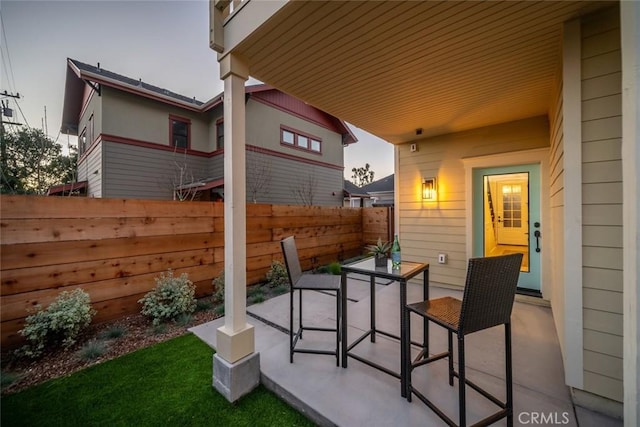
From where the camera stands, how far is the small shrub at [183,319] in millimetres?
3125

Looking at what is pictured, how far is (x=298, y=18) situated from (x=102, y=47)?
7989 millimetres

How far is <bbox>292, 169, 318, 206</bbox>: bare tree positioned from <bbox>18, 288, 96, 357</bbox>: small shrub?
741cm

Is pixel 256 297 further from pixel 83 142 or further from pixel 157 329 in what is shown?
pixel 83 142

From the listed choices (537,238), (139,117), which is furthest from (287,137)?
(537,238)

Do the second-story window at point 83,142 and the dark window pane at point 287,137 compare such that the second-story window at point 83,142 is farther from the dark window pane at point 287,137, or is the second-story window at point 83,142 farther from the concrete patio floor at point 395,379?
the concrete patio floor at point 395,379

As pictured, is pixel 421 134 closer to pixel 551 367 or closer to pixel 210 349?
pixel 551 367

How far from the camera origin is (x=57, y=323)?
2455mm

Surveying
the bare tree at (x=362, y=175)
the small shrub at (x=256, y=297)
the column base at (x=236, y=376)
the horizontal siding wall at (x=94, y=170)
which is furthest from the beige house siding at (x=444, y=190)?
the bare tree at (x=362, y=175)

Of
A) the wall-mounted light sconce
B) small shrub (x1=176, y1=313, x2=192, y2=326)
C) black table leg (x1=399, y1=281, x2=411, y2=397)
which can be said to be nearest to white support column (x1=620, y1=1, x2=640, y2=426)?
black table leg (x1=399, y1=281, x2=411, y2=397)

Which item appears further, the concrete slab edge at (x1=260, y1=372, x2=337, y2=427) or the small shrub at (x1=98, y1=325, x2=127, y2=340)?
the small shrub at (x1=98, y1=325, x2=127, y2=340)

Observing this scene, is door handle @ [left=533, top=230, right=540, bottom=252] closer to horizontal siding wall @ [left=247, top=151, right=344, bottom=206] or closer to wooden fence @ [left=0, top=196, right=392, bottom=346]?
wooden fence @ [left=0, top=196, right=392, bottom=346]

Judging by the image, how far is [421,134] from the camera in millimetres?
4477

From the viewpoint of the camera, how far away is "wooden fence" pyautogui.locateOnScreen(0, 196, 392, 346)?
2.45 meters

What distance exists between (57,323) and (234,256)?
→ 203cm
